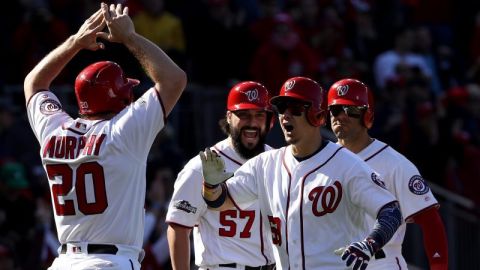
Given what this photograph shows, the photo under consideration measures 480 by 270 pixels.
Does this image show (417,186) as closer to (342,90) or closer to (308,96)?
(342,90)

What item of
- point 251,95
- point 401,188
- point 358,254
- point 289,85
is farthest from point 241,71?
point 358,254

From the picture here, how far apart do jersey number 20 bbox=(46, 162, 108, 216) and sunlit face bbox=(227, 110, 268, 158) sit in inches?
73.6

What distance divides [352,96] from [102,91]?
6.37 feet

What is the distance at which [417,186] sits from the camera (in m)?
8.28

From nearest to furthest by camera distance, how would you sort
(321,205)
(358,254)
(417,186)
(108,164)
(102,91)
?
(358,254)
(108,164)
(321,205)
(102,91)
(417,186)

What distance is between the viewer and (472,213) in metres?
14.0

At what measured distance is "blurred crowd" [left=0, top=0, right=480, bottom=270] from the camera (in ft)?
41.8

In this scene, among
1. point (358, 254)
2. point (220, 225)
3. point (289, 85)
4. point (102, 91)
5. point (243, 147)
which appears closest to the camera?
point (358, 254)

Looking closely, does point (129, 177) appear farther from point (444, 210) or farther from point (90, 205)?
point (444, 210)

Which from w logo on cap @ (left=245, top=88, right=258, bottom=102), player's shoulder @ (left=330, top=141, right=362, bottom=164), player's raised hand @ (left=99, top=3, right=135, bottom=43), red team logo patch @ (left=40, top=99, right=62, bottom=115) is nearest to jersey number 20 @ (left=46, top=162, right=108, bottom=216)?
red team logo patch @ (left=40, top=99, right=62, bottom=115)

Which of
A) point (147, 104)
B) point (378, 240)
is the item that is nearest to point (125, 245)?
point (147, 104)

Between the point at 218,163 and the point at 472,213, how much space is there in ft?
23.9

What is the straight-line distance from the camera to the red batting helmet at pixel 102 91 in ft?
24.0

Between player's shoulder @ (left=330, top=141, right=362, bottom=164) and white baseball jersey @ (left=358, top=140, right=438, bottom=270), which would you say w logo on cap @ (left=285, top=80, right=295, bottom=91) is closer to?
player's shoulder @ (left=330, top=141, right=362, bottom=164)
